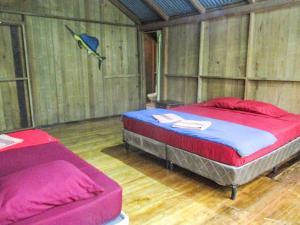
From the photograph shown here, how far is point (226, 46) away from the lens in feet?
14.1

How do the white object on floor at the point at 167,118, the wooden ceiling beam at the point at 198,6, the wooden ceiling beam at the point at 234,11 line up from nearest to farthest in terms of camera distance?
the white object on floor at the point at 167,118 → the wooden ceiling beam at the point at 234,11 → the wooden ceiling beam at the point at 198,6

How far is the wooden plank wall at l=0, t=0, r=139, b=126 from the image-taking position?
14.9 ft

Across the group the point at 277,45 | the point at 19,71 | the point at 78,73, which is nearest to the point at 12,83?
the point at 19,71

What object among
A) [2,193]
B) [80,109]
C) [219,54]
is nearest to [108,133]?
[80,109]

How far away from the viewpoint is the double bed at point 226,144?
2.28 metres

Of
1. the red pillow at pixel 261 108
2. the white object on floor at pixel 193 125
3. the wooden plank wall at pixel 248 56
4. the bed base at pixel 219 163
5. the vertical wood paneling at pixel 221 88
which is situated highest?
the wooden plank wall at pixel 248 56

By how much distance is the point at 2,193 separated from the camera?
1.30 metres

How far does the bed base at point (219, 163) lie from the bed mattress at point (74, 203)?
1.14 meters

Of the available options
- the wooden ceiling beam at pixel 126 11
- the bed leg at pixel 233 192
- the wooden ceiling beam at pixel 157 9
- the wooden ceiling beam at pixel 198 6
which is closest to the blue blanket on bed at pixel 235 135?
the bed leg at pixel 233 192

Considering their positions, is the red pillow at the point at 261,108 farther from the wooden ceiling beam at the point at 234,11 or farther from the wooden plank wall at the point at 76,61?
the wooden plank wall at the point at 76,61

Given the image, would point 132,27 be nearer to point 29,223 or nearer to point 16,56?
point 16,56

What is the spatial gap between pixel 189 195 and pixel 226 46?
9.54 feet

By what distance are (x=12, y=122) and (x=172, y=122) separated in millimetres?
3116

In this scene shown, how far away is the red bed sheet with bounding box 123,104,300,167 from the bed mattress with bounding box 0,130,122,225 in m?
1.13
